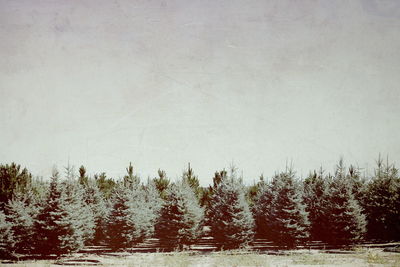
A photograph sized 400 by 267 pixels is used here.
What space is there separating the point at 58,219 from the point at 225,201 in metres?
13.8

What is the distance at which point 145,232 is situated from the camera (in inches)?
1237

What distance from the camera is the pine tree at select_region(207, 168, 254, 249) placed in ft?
88.6

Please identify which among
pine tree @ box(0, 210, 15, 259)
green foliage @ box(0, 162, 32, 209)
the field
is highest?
green foliage @ box(0, 162, 32, 209)

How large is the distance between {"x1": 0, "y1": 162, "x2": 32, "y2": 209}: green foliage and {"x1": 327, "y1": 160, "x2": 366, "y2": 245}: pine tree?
2814cm

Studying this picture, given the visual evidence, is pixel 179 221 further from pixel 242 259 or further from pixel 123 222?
pixel 242 259

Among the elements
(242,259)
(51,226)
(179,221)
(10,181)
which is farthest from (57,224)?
(242,259)

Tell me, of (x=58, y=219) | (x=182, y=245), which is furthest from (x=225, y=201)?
(x=58, y=219)

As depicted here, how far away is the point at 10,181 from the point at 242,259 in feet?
71.4

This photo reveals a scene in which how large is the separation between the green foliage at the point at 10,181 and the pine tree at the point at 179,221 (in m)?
13.4

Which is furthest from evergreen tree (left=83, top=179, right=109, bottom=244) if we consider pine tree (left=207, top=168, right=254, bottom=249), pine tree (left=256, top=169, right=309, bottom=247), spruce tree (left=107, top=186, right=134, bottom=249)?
pine tree (left=256, top=169, right=309, bottom=247)

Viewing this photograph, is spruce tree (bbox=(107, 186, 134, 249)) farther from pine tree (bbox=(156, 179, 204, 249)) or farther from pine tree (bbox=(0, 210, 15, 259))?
pine tree (bbox=(0, 210, 15, 259))

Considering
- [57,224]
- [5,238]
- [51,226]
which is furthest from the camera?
[57,224]

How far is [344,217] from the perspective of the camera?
→ 87.6 feet

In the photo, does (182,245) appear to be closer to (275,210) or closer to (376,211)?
(275,210)
